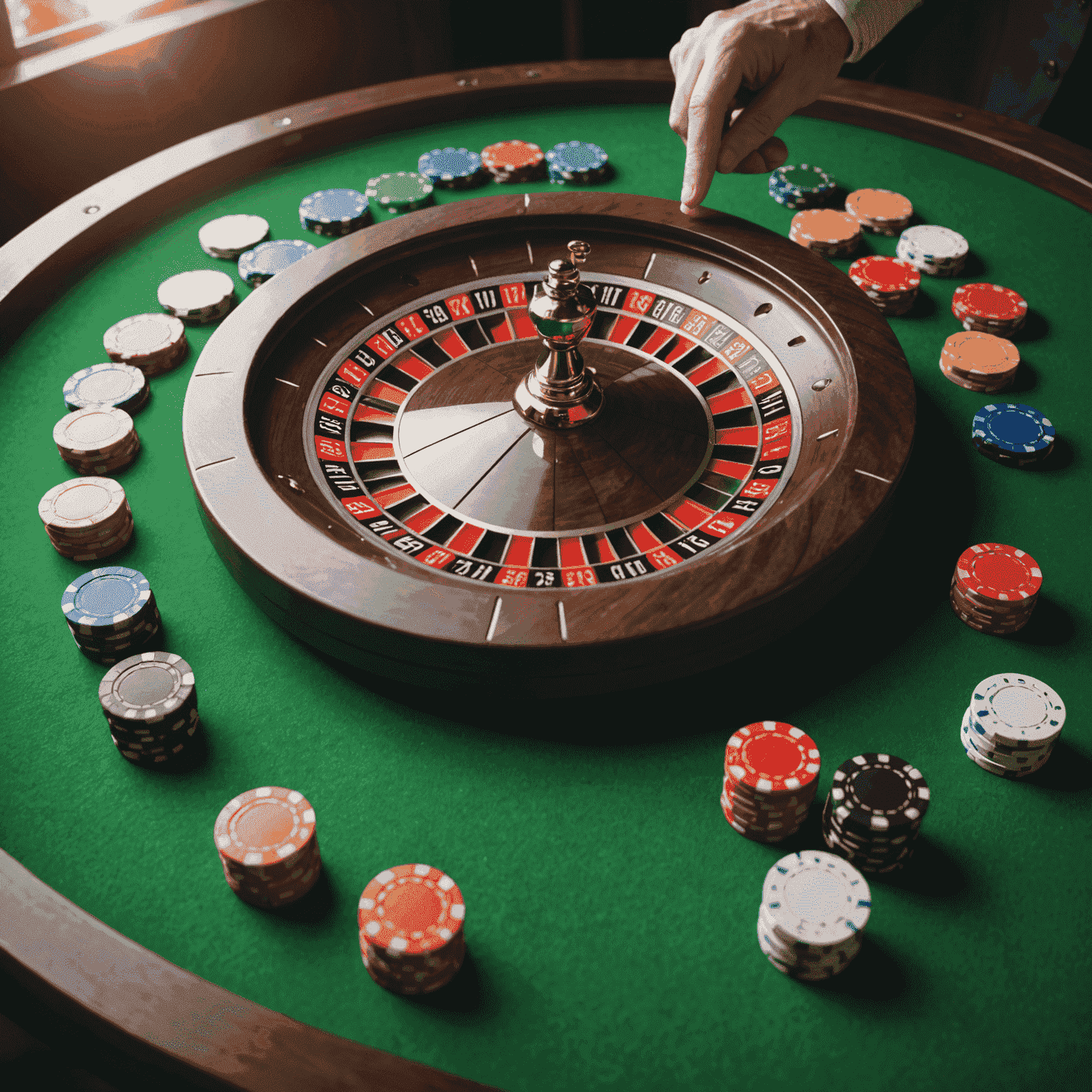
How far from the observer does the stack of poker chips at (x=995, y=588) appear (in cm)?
229

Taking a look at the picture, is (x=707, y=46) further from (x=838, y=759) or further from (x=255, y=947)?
(x=255, y=947)

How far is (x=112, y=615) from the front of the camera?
228cm

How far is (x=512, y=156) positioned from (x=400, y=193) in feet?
1.44

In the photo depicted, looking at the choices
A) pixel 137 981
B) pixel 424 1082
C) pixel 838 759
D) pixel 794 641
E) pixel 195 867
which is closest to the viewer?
pixel 424 1082

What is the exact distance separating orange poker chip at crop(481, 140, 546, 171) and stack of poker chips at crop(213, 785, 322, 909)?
252 centimetres

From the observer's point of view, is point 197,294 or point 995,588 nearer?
point 995,588

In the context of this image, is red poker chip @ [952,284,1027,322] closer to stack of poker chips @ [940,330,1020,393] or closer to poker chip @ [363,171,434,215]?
stack of poker chips @ [940,330,1020,393]

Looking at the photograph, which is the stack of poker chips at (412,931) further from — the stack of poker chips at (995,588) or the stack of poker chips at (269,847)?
the stack of poker chips at (995,588)

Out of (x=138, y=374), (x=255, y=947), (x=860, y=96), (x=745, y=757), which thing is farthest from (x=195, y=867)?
(x=860, y=96)

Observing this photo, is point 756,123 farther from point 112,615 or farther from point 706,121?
point 112,615

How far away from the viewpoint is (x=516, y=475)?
2.66m

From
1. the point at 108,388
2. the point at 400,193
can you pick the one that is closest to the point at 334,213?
the point at 400,193

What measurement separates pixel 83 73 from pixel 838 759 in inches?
154

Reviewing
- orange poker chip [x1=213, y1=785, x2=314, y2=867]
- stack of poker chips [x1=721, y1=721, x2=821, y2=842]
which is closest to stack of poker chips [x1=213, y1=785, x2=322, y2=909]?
orange poker chip [x1=213, y1=785, x2=314, y2=867]
